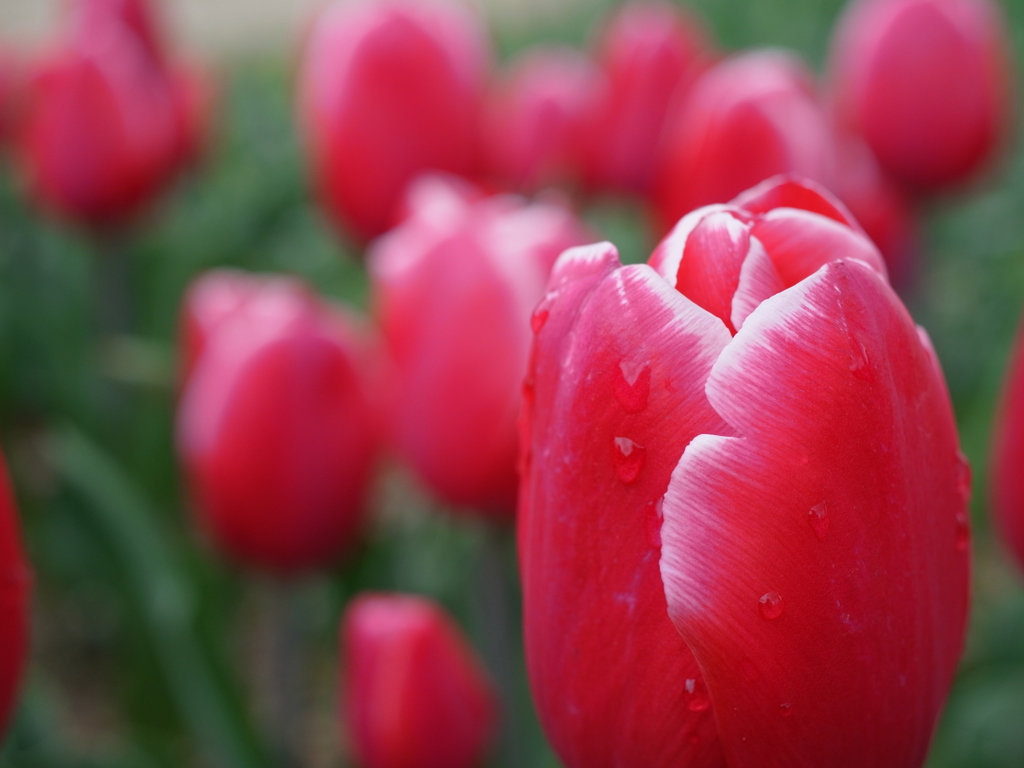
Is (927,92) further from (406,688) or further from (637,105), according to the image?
(406,688)

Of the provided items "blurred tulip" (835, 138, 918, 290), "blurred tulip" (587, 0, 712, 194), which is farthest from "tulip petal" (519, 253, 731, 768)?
"blurred tulip" (587, 0, 712, 194)

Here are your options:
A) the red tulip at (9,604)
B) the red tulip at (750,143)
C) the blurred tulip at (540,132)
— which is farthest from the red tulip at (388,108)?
the red tulip at (9,604)

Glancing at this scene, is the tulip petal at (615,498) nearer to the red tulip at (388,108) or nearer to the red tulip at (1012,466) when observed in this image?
the red tulip at (1012,466)

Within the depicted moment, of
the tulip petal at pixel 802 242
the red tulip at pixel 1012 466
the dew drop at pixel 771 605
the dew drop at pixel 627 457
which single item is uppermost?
the tulip petal at pixel 802 242

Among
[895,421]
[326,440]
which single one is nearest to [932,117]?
[326,440]

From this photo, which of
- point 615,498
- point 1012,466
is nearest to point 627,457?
point 615,498

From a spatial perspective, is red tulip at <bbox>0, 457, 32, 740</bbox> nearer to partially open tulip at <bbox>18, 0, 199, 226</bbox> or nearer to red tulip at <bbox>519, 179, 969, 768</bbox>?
red tulip at <bbox>519, 179, 969, 768</bbox>

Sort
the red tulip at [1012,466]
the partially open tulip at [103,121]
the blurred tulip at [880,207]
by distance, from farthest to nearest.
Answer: the partially open tulip at [103,121] → the blurred tulip at [880,207] → the red tulip at [1012,466]

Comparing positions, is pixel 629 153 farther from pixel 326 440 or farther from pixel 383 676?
pixel 383 676
